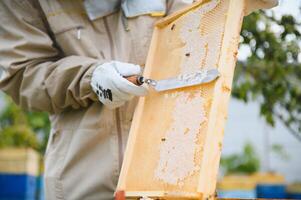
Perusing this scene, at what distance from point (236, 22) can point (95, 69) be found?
518 millimetres

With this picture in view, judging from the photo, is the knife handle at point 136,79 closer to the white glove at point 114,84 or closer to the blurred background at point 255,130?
the white glove at point 114,84

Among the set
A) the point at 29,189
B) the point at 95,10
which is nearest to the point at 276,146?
the point at 29,189

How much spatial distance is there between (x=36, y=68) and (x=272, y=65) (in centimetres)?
148

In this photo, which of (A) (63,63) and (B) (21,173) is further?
(B) (21,173)

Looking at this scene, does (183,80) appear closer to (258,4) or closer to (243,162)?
(258,4)

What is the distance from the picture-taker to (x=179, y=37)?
167 cm

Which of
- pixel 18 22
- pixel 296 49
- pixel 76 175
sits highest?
pixel 296 49

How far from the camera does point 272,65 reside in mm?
2848

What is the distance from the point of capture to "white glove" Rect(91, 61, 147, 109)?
1.58m

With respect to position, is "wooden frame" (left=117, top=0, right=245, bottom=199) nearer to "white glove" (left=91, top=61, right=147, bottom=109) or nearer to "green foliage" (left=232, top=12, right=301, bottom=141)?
"white glove" (left=91, top=61, right=147, bottom=109)

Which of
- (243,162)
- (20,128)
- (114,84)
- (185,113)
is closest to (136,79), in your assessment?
(114,84)

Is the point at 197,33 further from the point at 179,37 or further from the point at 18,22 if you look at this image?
the point at 18,22

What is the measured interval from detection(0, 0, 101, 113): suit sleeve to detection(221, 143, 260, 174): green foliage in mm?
8543

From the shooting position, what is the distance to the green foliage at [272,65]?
8.27ft
